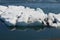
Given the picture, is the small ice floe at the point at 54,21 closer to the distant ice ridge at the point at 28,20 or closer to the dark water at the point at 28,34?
the distant ice ridge at the point at 28,20

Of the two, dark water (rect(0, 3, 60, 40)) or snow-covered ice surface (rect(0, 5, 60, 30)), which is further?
snow-covered ice surface (rect(0, 5, 60, 30))

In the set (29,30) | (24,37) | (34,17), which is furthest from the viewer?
(34,17)

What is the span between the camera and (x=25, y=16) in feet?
68.3

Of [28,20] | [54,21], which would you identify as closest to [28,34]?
[28,20]

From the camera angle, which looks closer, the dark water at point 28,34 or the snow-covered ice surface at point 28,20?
the dark water at point 28,34

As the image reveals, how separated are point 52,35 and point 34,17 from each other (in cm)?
327

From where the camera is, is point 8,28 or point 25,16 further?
point 25,16

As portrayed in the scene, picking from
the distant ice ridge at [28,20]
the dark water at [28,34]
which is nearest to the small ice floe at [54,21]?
the distant ice ridge at [28,20]

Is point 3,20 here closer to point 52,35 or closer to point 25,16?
point 25,16

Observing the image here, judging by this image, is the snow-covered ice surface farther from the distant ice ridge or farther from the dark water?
the dark water

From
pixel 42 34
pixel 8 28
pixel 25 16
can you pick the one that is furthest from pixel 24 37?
pixel 25 16

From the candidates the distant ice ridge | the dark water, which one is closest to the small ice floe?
the distant ice ridge

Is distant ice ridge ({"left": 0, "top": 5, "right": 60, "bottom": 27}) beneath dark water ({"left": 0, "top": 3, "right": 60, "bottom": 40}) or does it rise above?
above

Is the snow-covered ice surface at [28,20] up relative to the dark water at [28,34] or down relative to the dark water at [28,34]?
up
